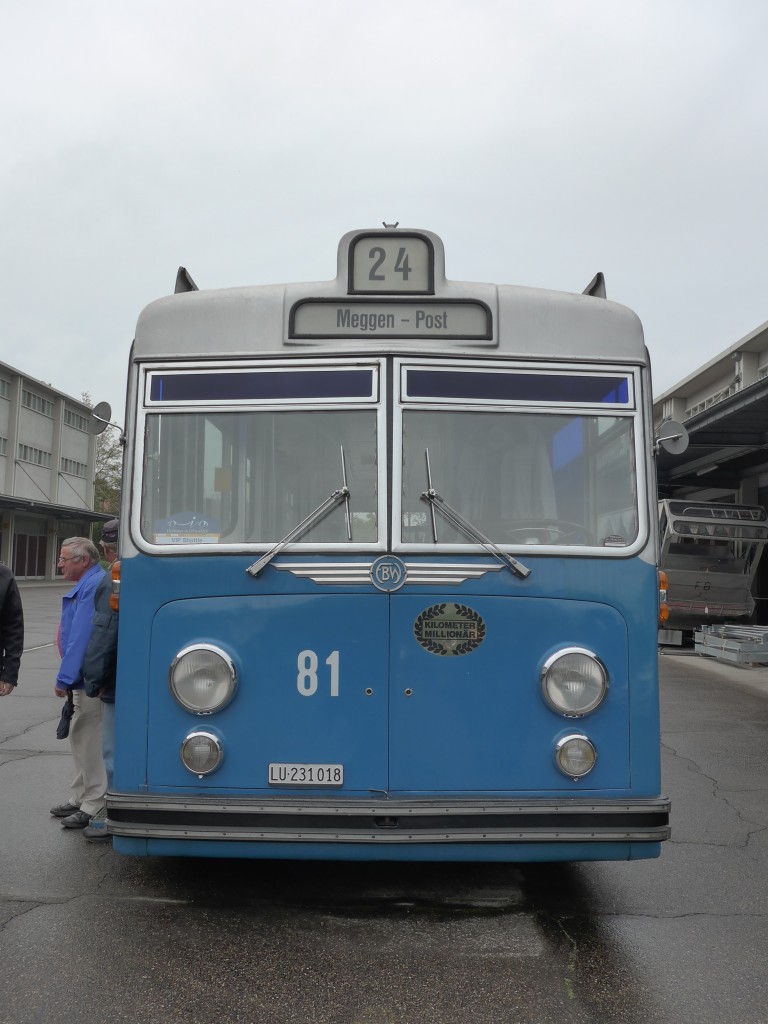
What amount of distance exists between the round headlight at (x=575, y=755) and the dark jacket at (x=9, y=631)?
10.5ft

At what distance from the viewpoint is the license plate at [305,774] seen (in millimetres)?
3932

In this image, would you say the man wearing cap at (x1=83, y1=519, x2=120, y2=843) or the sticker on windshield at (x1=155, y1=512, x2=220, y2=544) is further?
the man wearing cap at (x1=83, y1=519, x2=120, y2=843)

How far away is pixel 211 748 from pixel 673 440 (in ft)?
8.11

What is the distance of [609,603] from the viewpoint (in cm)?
405

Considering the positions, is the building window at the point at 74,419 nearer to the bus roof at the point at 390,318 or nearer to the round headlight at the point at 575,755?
the bus roof at the point at 390,318

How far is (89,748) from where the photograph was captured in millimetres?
5547

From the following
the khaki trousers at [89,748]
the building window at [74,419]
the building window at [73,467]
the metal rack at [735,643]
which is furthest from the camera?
the building window at [73,467]

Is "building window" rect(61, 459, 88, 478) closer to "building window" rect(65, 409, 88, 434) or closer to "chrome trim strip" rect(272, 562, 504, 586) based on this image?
"building window" rect(65, 409, 88, 434)

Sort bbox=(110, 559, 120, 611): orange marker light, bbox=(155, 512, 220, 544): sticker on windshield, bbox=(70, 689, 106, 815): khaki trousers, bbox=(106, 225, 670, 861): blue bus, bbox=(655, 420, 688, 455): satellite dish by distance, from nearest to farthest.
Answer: bbox=(106, 225, 670, 861): blue bus < bbox=(155, 512, 220, 544): sticker on windshield < bbox=(655, 420, 688, 455): satellite dish < bbox=(110, 559, 120, 611): orange marker light < bbox=(70, 689, 106, 815): khaki trousers

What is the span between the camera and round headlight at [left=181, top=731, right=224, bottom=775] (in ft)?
12.9

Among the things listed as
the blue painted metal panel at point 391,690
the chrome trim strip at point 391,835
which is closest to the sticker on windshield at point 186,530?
the blue painted metal panel at point 391,690

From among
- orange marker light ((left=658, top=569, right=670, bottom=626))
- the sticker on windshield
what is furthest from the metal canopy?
the sticker on windshield

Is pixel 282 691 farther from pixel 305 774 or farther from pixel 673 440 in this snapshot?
pixel 673 440

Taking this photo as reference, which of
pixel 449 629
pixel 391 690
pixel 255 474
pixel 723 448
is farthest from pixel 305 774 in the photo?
pixel 723 448
